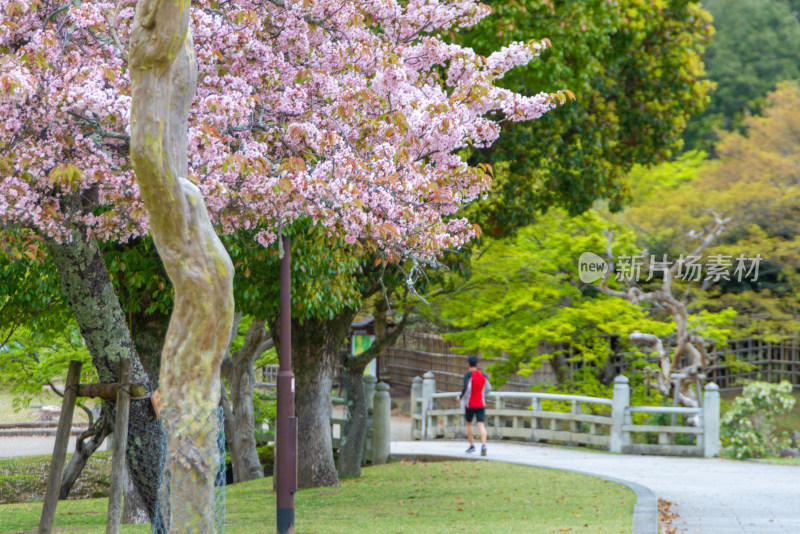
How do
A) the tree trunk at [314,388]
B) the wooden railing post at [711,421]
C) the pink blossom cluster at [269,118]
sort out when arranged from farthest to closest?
the wooden railing post at [711,421]
the tree trunk at [314,388]
the pink blossom cluster at [269,118]

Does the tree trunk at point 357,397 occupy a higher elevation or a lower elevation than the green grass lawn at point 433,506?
higher

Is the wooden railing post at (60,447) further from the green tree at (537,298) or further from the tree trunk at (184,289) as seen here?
the green tree at (537,298)

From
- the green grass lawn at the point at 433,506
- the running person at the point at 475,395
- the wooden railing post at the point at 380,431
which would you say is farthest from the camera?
the wooden railing post at the point at 380,431

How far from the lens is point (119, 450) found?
7.34m

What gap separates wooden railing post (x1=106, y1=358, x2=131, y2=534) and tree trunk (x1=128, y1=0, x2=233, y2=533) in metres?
2.26

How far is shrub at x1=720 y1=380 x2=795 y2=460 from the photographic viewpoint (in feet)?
58.6

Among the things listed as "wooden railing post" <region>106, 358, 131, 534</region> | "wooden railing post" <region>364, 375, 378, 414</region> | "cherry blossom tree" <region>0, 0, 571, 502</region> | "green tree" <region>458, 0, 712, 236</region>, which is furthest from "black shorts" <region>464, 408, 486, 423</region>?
"wooden railing post" <region>106, 358, 131, 534</region>

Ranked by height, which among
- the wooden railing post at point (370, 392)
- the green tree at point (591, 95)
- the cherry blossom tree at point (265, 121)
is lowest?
the wooden railing post at point (370, 392)

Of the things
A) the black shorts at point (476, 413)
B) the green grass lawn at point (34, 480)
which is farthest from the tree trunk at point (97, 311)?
the green grass lawn at point (34, 480)

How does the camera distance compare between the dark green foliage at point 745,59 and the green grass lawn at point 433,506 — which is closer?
the green grass lawn at point 433,506

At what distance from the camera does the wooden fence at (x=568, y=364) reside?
88.6 ft

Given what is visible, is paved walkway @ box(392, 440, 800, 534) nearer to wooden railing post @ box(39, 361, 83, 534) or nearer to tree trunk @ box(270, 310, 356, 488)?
tree trunk @ box(270, 310, 356, 488)

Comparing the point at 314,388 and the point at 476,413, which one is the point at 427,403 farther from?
the point at 314,388

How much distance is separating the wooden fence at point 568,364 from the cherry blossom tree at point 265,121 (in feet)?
41.9
